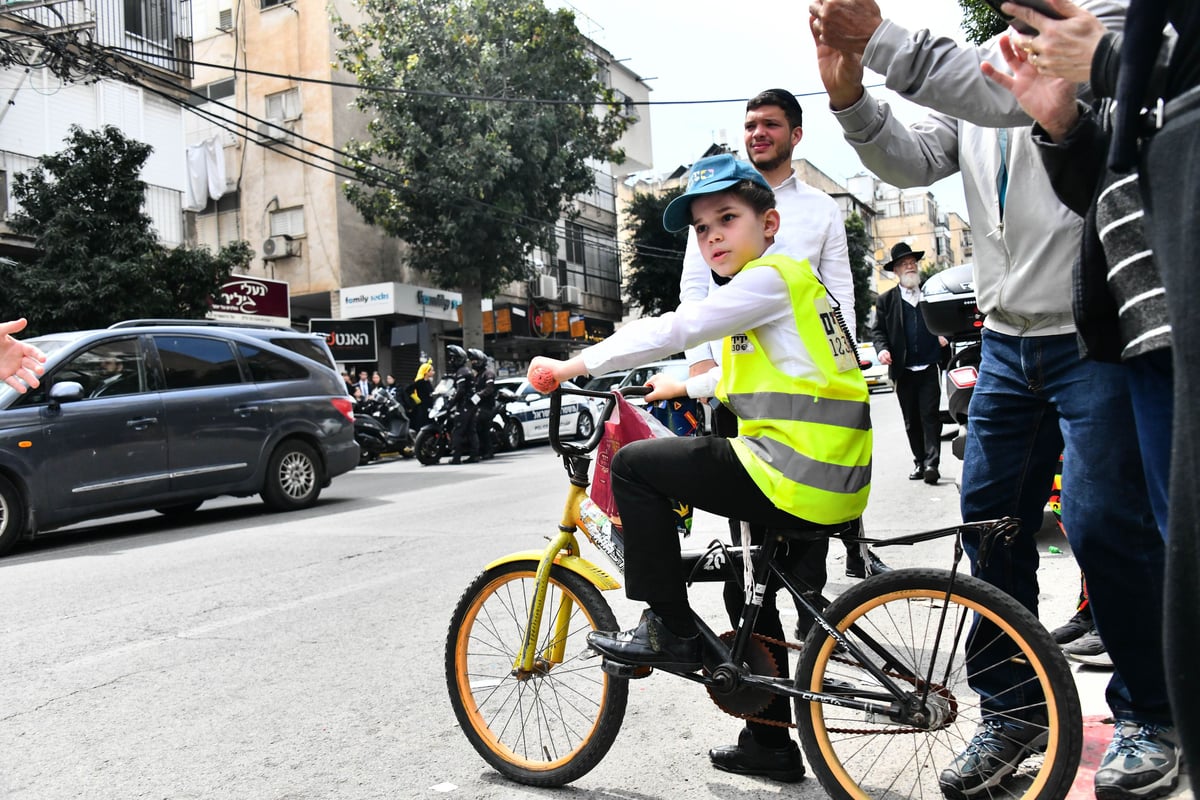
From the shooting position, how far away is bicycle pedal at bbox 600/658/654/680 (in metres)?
2.88

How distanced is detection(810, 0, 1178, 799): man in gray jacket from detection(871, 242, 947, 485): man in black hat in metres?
5.93

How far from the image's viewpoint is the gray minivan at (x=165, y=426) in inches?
332

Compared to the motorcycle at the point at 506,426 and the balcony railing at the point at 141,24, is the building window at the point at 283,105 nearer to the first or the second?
the balcony railing at the point at 141,24

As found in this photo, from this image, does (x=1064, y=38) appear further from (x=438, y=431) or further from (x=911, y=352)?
(x=438, y=431)

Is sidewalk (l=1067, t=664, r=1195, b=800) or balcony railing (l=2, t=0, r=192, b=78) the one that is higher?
balcony railing (l=2, t=0, r=192, b=78)

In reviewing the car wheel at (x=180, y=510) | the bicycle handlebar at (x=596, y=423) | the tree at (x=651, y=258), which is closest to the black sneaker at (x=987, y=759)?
the bicycle handlebar at (x=596, y=423)

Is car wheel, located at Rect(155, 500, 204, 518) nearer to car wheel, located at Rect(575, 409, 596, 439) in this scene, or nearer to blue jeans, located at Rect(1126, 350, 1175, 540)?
car wheel, located at Rect(575, 409, 596, 439)

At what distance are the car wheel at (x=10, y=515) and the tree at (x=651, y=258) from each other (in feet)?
119

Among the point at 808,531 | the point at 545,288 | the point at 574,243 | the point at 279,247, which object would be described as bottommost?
the point at 808,531

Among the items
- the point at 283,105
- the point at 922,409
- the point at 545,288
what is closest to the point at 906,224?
the point at 545,288

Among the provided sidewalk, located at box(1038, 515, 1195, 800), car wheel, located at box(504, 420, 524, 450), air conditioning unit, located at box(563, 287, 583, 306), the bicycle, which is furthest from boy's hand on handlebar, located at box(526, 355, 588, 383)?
air conditioning unit, located at box(563, 287, 583, 306)

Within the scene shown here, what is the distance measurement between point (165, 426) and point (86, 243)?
27.2 ft

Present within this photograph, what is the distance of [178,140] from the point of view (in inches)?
917

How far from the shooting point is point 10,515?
8.20 metres
